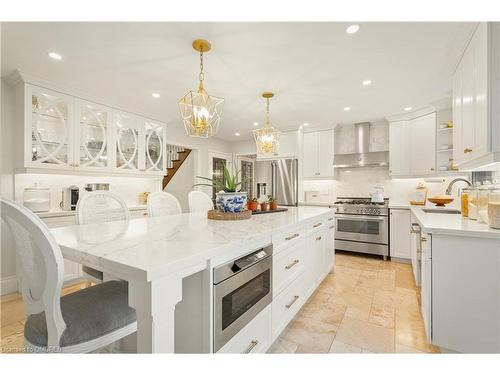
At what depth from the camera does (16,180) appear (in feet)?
8.54

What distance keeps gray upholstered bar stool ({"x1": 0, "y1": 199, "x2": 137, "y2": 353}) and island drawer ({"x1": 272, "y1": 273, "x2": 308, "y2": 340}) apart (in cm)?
88

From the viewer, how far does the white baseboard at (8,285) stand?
2490mm

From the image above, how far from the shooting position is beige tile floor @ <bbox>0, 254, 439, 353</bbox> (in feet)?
5.36

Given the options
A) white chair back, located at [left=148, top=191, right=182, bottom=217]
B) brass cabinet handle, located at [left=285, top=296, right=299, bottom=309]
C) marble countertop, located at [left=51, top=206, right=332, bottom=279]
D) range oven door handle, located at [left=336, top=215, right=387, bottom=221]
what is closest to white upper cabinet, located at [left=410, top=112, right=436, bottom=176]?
range oven door handle, located at [left=336, top=215, right=387, bottom=221]

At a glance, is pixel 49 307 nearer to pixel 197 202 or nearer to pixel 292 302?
pixel 292 302

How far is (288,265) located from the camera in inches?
67.1

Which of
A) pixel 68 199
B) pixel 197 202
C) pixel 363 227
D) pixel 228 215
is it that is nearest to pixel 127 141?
pixel 68 199

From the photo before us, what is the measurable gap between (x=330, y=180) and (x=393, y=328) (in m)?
3.21

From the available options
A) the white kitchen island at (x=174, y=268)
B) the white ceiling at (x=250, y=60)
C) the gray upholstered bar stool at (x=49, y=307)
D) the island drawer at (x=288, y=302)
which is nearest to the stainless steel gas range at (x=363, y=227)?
the white ceiling at (x=250, y=60)

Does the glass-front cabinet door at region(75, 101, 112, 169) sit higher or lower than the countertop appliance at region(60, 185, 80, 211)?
higher

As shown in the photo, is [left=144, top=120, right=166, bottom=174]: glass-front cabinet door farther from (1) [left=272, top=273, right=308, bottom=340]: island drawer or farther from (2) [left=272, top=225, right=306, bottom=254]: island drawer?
(1) [left=272, top=273, right=308, bottom=340]: island drawer

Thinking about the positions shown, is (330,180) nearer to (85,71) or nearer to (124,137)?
(124,137)

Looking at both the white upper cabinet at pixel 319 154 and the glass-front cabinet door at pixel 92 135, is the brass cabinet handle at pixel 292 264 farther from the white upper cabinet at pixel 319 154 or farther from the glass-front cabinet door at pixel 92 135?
the white upper cabinet at pixel 319 154
